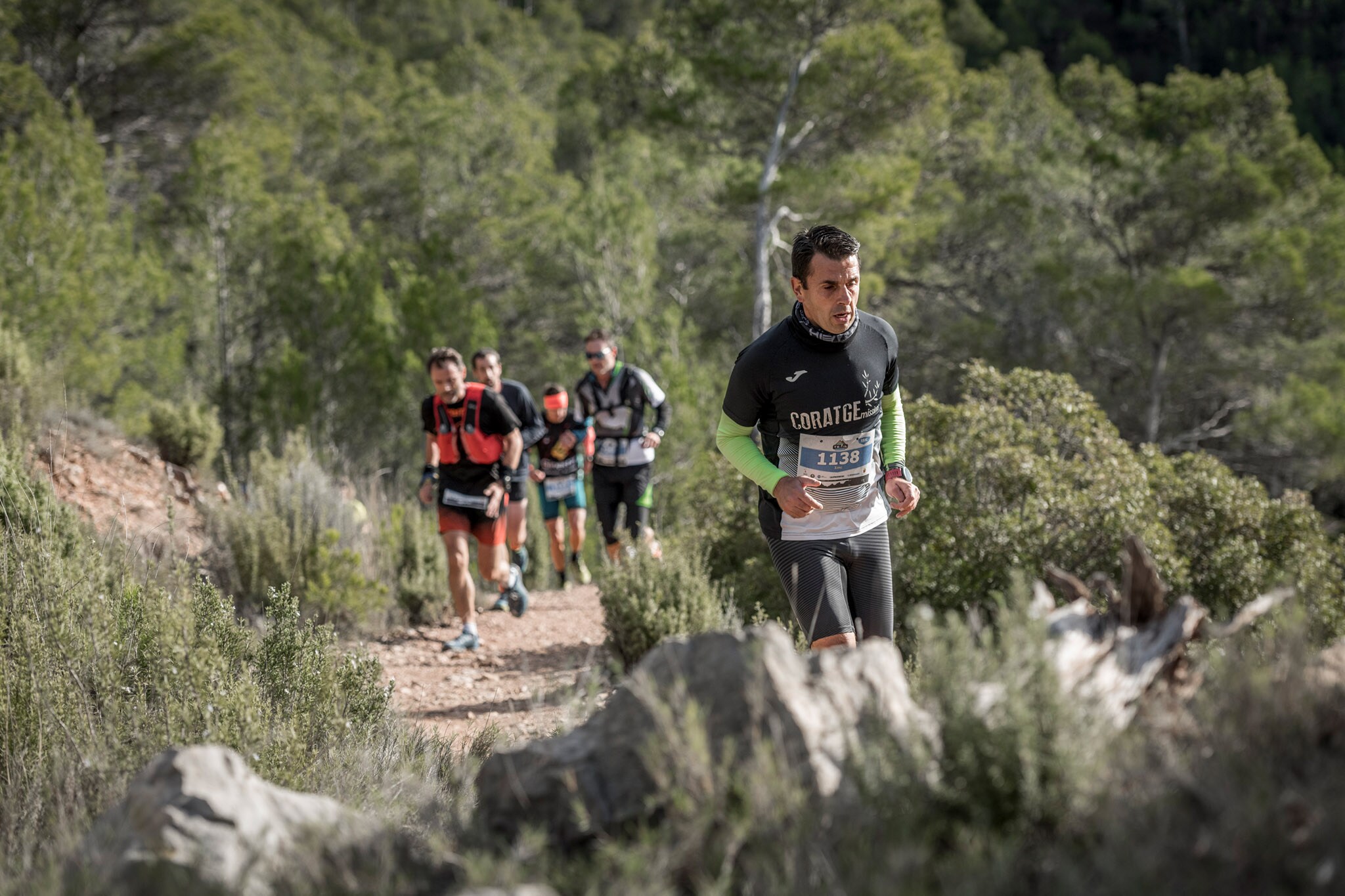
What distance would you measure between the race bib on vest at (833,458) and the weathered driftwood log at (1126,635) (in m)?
0.93

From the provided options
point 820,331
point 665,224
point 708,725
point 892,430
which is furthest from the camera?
point 665,224

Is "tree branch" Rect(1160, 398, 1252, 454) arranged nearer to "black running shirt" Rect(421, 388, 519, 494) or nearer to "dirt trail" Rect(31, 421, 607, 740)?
"dirt trail" Rect(31, 421, 607, 740)

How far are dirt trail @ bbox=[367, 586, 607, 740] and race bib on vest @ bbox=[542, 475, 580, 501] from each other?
0.95m

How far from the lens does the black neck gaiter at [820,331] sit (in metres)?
3.15

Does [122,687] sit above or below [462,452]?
below

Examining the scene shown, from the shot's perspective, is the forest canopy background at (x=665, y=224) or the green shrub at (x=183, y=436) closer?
the green shrub at (x=183, y=436)

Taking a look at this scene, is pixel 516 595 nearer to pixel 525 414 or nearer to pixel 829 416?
pixel 525 414

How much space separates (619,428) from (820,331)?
4.45 metres

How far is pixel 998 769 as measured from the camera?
177cm

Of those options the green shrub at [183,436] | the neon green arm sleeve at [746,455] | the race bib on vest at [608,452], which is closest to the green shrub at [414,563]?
the race bib on vest at [608,452]

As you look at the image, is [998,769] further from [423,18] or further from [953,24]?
[423,18]

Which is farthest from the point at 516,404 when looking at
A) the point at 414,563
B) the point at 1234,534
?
the point at 1234,534

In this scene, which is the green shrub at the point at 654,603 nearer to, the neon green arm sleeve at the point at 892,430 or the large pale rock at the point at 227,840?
the neon green arm sleeve at the point at 892,430

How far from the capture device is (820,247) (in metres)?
3.06
